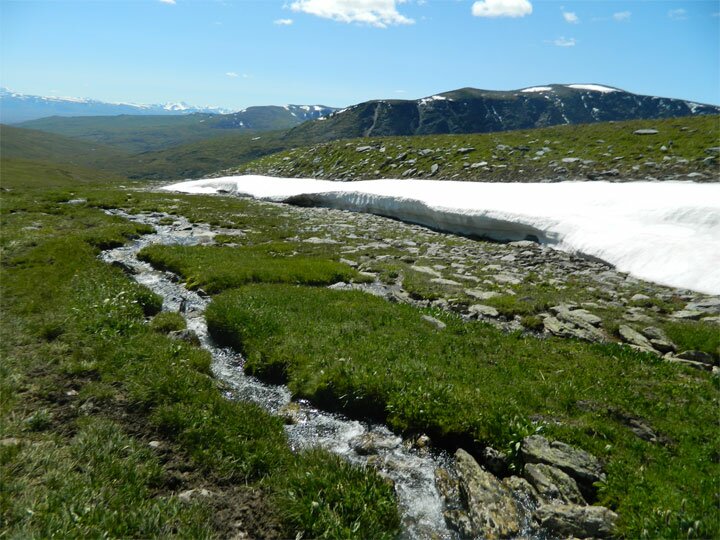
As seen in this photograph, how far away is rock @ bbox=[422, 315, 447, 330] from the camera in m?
13.0

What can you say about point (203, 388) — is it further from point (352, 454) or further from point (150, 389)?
point (352, 454)

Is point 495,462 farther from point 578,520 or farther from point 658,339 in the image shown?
point 658,339

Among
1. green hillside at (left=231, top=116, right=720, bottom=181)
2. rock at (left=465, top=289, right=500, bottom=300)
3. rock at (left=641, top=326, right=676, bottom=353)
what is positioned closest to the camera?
rock at (left=641, top=326, right=676, bottom=353)

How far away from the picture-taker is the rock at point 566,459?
6902 millimetres

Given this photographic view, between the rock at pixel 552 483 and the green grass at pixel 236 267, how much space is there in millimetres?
12652

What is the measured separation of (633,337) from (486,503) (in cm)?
842

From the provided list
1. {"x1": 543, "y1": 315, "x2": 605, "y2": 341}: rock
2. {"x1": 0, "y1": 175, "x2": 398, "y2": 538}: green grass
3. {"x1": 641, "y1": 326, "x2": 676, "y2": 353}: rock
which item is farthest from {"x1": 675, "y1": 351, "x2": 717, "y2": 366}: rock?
{"x1": 0, "y1": 175, "x2": 398, "y2": 538}: green grass

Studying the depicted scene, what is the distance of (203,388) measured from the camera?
9.20m

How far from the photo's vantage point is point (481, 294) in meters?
16.0

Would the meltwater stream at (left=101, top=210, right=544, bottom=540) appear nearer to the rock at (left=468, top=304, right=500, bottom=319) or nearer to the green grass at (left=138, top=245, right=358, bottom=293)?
the green grass at (left=138, top=245, right=358, bottom=293)

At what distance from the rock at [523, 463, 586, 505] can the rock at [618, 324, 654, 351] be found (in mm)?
6611

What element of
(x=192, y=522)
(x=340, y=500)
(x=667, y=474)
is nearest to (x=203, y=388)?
(x=192, y=522)

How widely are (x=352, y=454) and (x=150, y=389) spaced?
4.63 meters

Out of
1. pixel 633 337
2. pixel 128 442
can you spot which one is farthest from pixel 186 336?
pixel 633 337
